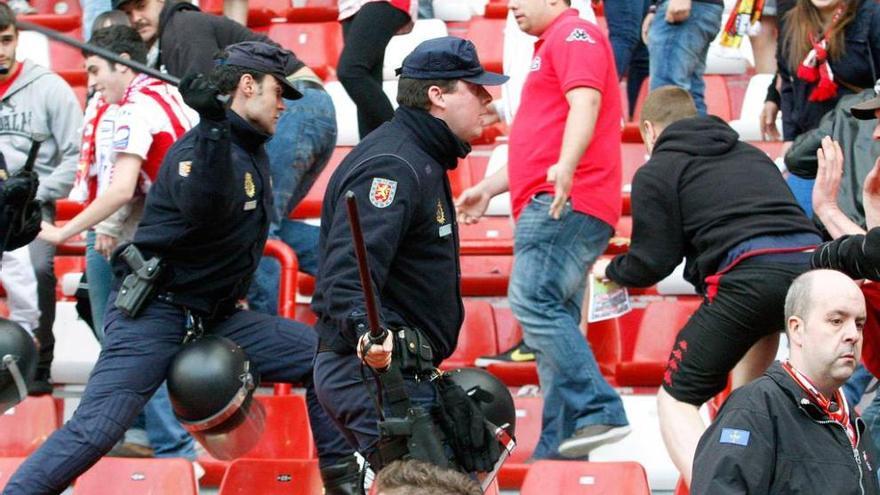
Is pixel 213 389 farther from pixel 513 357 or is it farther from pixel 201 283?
pixel 513 357

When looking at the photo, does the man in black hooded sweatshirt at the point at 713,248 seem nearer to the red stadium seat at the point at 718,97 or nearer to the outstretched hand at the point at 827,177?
the outstretched hand at the point at 827,177

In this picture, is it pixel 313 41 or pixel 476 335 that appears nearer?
pixel 476 335

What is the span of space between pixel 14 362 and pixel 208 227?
2.92 ft

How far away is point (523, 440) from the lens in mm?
6297

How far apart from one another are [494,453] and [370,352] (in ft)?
1.83

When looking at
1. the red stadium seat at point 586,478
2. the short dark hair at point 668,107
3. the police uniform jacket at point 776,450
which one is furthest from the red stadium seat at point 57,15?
the police uniform jacket at point 776,450

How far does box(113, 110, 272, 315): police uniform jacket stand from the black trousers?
5.25ft

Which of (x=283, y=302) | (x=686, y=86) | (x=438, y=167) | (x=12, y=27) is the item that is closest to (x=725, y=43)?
(x=686, y=86)

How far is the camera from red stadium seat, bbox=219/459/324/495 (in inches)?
229

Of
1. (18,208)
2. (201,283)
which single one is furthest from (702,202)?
(18,208)

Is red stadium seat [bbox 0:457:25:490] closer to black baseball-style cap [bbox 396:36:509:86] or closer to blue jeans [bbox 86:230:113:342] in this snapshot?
blue jeans [bbox 86:230:113:342]

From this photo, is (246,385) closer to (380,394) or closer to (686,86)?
(380,394)

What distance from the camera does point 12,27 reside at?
287 inches

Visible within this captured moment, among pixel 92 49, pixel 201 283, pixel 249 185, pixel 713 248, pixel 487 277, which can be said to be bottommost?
pixel 487 277
